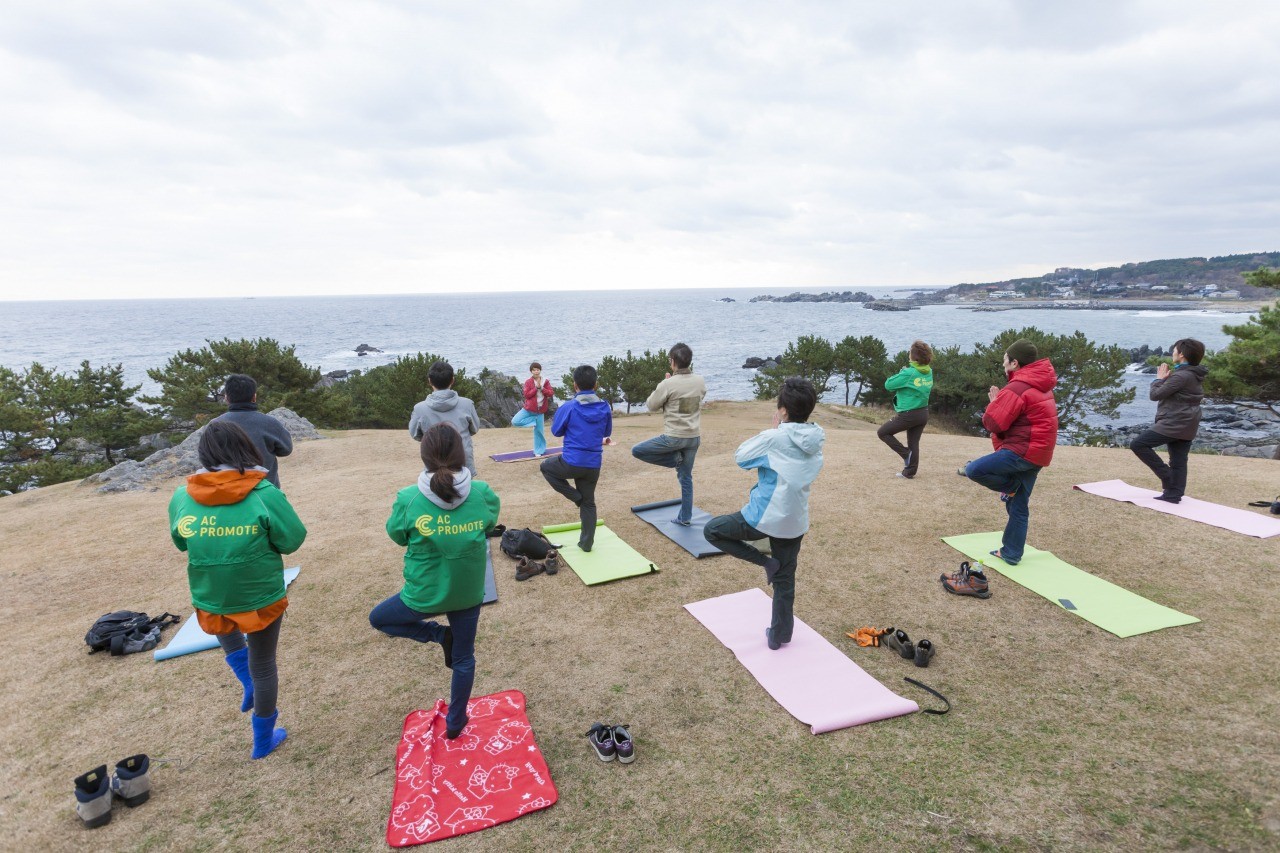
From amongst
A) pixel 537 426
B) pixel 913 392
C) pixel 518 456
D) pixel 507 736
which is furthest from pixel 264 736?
pixel 518 456

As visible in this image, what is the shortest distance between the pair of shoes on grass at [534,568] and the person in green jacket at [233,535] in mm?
3275

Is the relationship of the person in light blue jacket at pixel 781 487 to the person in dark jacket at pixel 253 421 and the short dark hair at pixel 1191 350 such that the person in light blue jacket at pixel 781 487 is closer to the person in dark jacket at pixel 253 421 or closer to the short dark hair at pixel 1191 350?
the person in dark jacket at pixel 253 421

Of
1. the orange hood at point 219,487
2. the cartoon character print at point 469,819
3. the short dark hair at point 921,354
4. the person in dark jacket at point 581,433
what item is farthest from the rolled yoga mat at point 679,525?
the orange hood at point 219,487

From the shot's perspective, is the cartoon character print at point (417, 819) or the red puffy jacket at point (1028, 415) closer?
the cartoon character print at point (417, 819)

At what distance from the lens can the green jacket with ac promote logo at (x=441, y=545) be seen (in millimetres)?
3691

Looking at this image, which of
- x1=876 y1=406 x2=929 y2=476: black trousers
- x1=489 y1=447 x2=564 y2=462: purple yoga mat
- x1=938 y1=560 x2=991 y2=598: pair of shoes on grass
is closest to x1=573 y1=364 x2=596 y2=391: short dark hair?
x1=938 y1=560 x2=991 y2=598: pair of shoes on grass

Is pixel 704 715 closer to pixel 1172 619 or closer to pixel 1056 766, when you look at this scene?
pixel 1056 766

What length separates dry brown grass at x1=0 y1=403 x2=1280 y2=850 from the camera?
11.4ft

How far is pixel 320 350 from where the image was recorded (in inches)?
4003

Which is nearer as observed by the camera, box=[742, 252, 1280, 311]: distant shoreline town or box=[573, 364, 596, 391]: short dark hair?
box=[573, 364, 596, 391]: short dark hair

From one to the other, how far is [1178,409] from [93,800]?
12.4m

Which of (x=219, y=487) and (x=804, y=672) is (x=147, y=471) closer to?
(x=219, y=487)

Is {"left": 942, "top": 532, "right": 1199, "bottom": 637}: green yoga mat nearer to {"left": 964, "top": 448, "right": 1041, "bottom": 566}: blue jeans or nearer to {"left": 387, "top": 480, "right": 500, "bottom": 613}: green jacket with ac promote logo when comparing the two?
{"left": 964, "top": 448, "right": 1041, "bottom": 566}: blue jeans

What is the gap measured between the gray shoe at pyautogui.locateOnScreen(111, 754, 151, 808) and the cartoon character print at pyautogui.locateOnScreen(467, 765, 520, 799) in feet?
6.96
